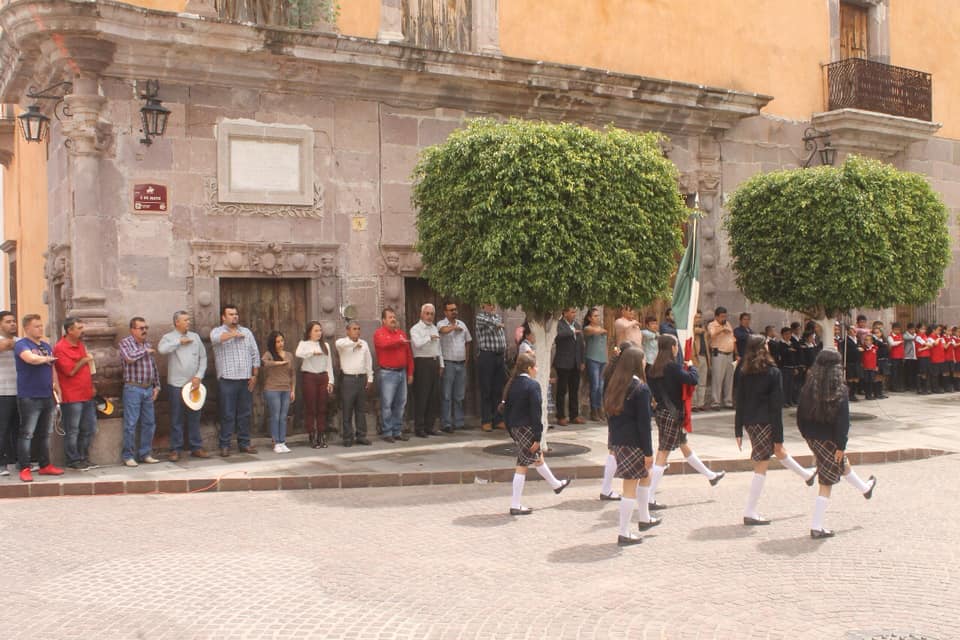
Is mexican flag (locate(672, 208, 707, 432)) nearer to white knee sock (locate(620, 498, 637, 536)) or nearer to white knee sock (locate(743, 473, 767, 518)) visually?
white knee sock (locate(743, 473, 767, 518))

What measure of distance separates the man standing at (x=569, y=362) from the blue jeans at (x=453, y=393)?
1.42 m

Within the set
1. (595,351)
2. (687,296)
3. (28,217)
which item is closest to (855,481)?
(687,296)

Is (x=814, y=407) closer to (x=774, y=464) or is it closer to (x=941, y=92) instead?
(x=774, y=464)

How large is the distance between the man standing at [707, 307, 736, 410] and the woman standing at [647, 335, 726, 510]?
7.04m

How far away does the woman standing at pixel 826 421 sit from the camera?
730 cm

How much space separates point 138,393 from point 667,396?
5805 millimetres

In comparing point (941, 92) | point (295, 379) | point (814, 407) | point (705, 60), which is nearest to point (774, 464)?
point (814, 407)

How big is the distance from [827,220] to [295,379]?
757 cm

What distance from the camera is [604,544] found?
712 cm

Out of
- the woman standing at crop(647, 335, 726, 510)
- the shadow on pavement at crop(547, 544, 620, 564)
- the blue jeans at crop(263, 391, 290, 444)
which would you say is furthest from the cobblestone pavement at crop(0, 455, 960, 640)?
the blue jeans at crop(263, 391, 290, 444)

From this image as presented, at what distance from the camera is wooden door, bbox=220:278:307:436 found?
12460mm

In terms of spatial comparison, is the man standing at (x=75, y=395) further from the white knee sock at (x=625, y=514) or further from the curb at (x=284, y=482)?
the white knee sock at (x=625, y=514)

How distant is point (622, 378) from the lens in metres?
7.50

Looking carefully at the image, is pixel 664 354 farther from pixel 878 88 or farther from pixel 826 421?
pixel 878 88
